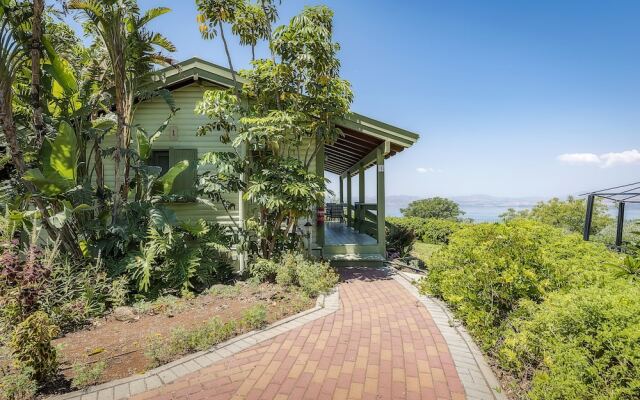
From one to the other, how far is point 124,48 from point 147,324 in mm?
5176

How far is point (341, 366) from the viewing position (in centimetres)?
→ 338

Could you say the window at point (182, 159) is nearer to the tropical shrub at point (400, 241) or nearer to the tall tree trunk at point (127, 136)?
the tall tree trunk at point (127, 136)

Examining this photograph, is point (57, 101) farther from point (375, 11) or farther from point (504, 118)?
point (504, 118)

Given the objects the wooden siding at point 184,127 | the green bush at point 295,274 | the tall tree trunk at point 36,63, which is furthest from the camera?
the wooden siding at point 184,127

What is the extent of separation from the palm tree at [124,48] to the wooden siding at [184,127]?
A: 1.26m

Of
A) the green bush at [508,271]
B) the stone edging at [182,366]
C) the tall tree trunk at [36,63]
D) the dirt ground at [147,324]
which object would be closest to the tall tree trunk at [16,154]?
the tall tree trunk at [36,63]

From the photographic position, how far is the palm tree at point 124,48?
18.7ft

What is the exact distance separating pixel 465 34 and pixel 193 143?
880 cm

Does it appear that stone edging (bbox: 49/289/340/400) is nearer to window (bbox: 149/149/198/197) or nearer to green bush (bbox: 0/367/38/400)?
green bush (bbox: 0/367/38/400)

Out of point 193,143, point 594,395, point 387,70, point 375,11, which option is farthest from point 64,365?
point 387,70

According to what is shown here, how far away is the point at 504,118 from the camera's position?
65.3 feet

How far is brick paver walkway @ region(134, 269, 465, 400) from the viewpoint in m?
2.93

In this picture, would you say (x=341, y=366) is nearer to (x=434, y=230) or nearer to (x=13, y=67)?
(x=13, y=67)

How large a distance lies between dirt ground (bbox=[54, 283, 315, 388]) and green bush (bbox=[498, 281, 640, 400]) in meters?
3.26
